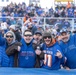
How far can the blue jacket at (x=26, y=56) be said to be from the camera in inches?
253

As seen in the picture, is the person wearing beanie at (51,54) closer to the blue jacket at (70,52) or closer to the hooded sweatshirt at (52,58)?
the hooded sweatshirt at (52,58)

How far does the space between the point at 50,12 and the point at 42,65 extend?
2135cm

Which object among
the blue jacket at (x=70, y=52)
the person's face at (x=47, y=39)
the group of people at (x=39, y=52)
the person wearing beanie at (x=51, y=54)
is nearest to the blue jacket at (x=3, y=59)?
the group of people at (x=39, y=52)

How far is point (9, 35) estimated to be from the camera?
690 centimetres

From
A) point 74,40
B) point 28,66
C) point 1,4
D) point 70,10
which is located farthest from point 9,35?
point 1,4

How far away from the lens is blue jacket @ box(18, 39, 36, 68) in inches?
253

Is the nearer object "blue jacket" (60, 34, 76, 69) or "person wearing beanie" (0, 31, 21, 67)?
"person wearing beanie" (0, 31, 21, 67)

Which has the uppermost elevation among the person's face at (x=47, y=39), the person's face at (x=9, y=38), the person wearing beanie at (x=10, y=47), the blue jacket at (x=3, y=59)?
the person's face at (x=47, y=39)

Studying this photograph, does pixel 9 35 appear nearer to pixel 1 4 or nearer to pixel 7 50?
pixel 7 50

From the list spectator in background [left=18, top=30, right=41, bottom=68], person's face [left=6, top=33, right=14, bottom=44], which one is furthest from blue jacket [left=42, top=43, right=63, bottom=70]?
person's face [left=6, top=33, right=14, bottom=44]

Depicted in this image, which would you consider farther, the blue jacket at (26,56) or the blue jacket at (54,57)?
the blue jacket at (26,56)

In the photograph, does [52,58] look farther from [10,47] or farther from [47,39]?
[10,47]

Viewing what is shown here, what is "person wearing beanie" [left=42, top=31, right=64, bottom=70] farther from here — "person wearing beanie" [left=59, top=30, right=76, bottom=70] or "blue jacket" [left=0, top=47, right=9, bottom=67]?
"blue jacket" [left=0, top=47, right=9, bottom=67]

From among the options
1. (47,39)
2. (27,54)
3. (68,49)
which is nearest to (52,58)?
(47,39)
